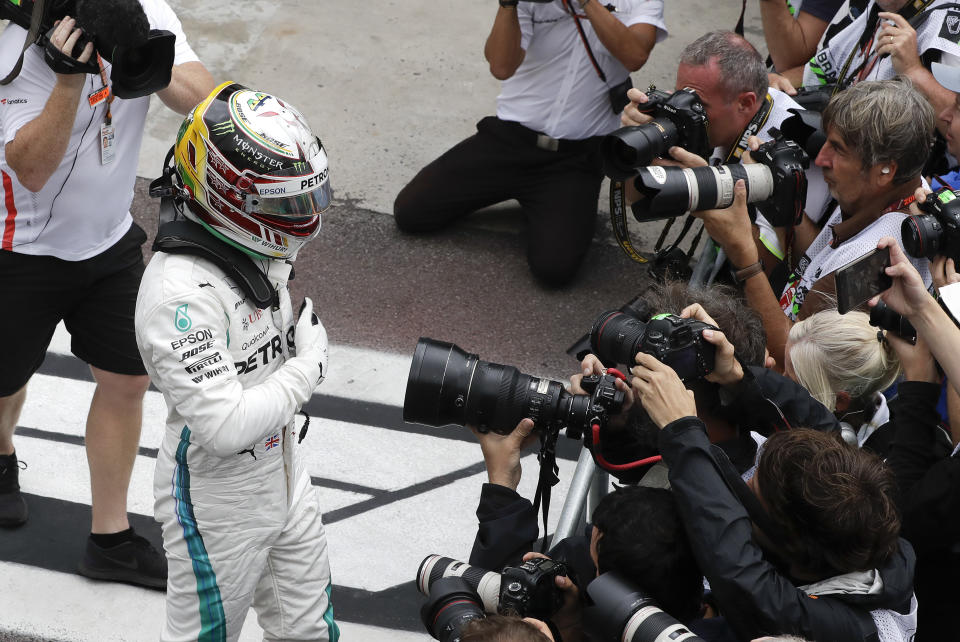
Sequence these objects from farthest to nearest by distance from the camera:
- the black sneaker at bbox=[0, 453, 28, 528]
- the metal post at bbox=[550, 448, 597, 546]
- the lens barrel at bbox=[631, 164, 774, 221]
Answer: the black sneaker at bbox=[0, 453, 28, 528] < the lens barrel at bbox=[631, 164, 774, 221] < the metal post at bbox=[550, 448, 597, 546]

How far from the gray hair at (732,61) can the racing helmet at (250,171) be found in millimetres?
2096

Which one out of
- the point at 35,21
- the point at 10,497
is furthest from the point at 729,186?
the point at 10,497

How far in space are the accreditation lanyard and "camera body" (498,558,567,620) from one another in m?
1.88

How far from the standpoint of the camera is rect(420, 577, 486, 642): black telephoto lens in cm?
229

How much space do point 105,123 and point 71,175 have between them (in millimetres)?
197

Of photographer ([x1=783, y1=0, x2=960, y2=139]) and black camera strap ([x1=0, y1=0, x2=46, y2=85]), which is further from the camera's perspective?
photographer ([x1=783, y1=0, x2=960, y2=139])

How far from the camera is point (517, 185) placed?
18.3 feet

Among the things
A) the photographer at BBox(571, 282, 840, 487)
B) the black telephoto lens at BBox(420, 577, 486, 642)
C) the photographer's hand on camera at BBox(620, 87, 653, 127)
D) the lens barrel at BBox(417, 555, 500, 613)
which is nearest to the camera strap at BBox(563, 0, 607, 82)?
the photographer's hand on camera at BBox(620, 87, 653, 127)

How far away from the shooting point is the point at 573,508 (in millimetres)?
2947

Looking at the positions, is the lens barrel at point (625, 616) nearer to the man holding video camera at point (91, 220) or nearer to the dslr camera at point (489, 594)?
the dslr camera at point (489, 594)

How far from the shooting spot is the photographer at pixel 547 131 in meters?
5.23

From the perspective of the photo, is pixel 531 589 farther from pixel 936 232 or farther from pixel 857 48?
pixel 857 48

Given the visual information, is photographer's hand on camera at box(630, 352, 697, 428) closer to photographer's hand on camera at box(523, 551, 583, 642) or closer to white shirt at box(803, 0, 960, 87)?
photographer's hand on camera at box(523, 551, 583, 642)

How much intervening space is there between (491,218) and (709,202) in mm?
2610
